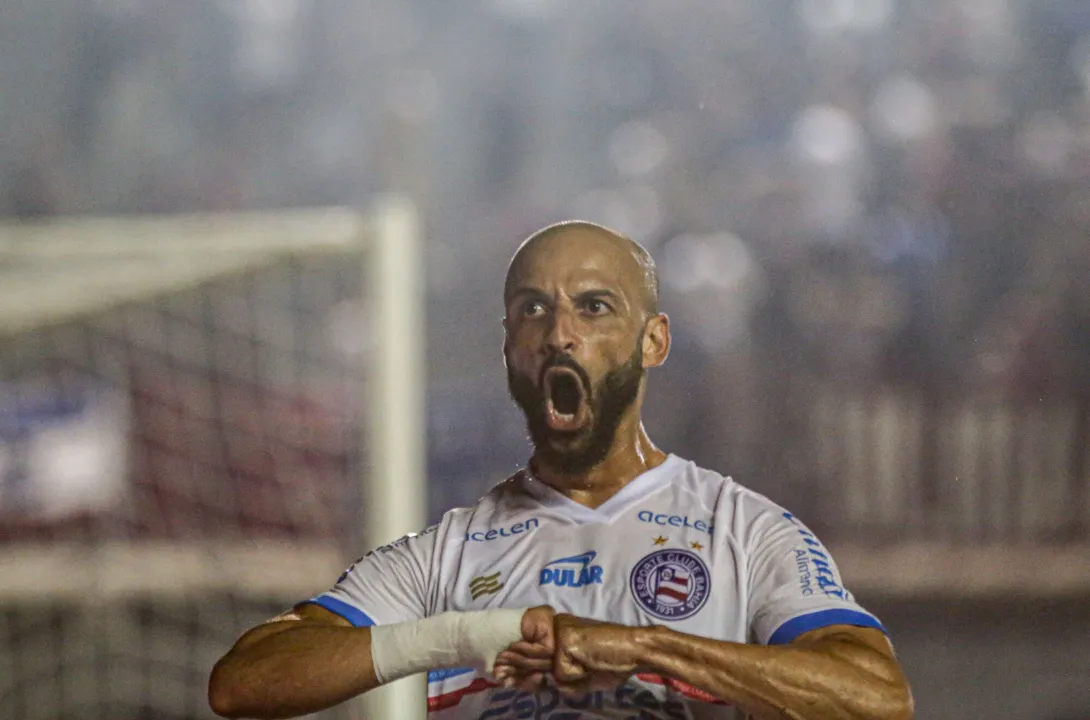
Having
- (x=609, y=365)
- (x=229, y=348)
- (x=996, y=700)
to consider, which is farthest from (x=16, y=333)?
(x=996, y=700)

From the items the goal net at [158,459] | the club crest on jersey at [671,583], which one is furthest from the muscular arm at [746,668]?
the goal net at [158,459]

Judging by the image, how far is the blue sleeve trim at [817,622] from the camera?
52.2 inches

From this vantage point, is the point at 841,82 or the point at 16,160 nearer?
the point at 841,82

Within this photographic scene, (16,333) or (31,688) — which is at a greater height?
(16,333)

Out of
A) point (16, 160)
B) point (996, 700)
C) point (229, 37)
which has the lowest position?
point (996, 700)

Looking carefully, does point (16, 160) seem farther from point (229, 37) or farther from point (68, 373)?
point (68, 373)

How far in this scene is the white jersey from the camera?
1408 millimetres

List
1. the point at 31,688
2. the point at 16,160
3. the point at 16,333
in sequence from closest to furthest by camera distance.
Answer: the point at 16,333, the point at 31,688, the point at 16,160

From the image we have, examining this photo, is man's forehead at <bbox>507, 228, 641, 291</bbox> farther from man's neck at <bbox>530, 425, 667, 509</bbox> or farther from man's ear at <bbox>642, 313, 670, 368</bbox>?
man's neck at <bbox>530, 425, 667, 509</bbox>

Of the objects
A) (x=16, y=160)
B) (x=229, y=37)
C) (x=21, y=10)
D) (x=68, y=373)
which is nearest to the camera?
(x=68, y=373)

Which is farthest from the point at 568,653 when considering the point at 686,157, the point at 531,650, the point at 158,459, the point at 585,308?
the point at 686,157

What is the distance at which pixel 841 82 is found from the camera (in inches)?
211

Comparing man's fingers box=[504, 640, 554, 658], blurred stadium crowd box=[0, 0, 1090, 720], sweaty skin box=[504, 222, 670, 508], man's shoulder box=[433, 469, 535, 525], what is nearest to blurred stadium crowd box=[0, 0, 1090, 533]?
blurred stadium crowd box=[0, 0, 1090, 720]

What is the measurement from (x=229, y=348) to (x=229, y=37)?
321 centimetres
